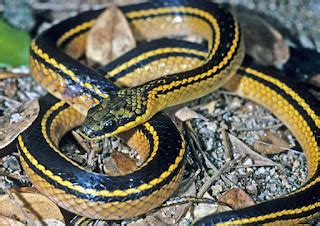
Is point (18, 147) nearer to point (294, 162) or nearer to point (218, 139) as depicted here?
point (218, 139)

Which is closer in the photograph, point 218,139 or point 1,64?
point 218,139

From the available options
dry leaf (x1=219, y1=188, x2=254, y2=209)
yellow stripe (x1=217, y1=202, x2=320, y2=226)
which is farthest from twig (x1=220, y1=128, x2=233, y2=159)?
yellow stripe (x1=217, y1=202, x2=320, y2=226)

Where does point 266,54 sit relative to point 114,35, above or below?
below

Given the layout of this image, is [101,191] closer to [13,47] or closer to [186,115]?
[186,115]

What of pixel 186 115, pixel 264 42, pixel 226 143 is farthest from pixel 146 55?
Result: pixel 264 42

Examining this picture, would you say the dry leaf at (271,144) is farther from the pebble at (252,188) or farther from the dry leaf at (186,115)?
the dry leaf at (186,115)

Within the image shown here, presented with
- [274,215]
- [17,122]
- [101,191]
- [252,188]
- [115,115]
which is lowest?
[252,188]

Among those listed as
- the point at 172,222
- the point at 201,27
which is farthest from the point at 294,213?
the point at 201,27
